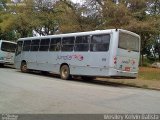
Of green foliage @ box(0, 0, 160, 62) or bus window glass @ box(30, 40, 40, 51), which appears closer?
bus window glass @ box(30, 40, 40, 51)

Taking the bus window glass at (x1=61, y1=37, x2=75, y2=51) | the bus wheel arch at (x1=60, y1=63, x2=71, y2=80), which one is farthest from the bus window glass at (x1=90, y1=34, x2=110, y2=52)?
the bus wheel arch at (x1=60, y1=63, x2=71, y2=80)

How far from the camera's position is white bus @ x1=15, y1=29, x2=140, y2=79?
18.6 metres

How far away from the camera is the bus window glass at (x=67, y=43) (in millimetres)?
21688

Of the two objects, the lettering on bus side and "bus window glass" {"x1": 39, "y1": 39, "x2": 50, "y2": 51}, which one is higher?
"bus window glass" {"x1": 39, "y1": 39, "x2": 50, "y2": 51}

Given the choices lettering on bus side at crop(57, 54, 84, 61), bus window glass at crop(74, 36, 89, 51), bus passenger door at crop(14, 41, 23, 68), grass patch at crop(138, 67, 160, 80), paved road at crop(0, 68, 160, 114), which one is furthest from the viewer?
bus passenger door at crop(14, 41, 23, 68)

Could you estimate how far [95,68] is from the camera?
1948cm

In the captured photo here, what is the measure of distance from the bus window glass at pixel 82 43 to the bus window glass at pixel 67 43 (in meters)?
0.47

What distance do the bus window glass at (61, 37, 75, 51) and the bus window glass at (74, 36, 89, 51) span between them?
1.53 feet

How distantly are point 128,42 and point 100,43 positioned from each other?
1521 mm

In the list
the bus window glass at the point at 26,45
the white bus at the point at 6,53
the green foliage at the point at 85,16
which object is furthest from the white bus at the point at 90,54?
the green foliage at the point at 85,16

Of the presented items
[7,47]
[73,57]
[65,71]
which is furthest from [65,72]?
[7,47]

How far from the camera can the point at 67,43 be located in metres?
22.2

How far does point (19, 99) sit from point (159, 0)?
96.6 feet

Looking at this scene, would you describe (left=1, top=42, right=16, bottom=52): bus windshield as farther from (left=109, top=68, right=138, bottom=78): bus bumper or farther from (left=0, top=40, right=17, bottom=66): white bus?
(left=109, top=68, right=138, bottom=78): bus bumper
